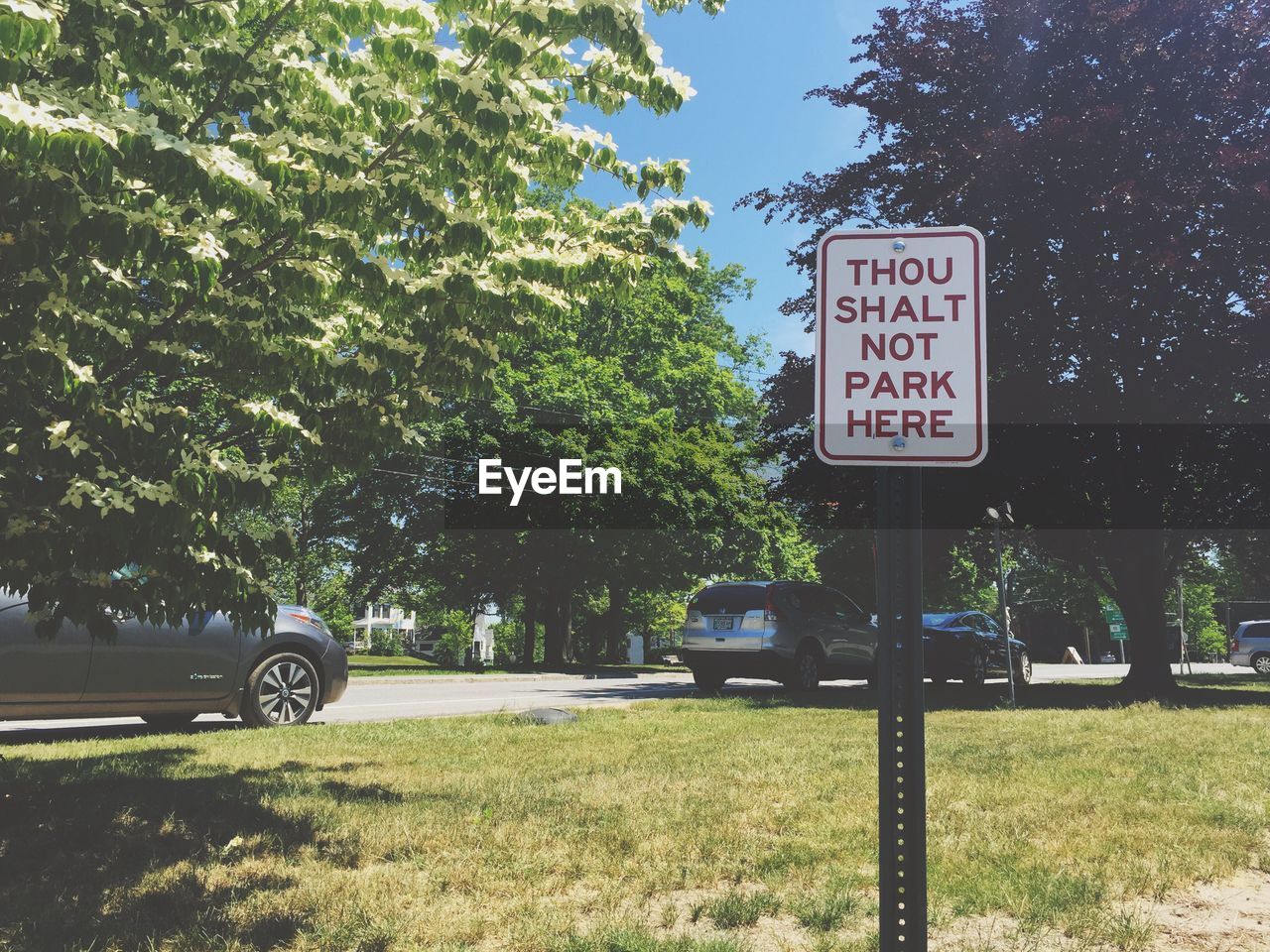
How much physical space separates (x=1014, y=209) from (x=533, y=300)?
1301cm

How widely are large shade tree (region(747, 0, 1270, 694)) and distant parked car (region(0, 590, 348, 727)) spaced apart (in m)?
10.4

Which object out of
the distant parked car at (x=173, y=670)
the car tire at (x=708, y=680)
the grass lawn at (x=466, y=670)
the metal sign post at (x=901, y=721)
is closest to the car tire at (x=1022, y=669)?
the car tire at (x=708, y=680)

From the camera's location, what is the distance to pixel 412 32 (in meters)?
4.15

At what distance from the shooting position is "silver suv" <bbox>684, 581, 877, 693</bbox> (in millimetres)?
14172

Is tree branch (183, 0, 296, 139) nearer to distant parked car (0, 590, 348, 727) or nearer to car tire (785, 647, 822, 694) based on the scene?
distant parked car (0, 590, 348, 727)

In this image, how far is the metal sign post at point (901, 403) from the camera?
7.29 feet

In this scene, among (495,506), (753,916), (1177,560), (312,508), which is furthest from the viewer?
(312,508)

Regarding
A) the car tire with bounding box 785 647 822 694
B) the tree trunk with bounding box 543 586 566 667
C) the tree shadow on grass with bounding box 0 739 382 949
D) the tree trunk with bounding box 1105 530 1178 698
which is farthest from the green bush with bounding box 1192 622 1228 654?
the tree shadow on grass with bounding box 0 739 382 949

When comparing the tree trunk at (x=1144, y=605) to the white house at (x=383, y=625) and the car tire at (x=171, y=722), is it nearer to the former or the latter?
the car tire at (x=171, y=722)

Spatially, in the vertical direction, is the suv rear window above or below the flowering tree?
below

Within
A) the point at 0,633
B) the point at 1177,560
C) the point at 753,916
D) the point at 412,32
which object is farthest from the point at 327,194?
the point at 1177,560

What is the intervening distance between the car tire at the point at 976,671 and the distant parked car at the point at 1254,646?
80.5ft

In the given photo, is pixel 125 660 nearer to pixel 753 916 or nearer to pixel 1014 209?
pixel 753 916

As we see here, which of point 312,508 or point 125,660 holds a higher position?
point 312,508
